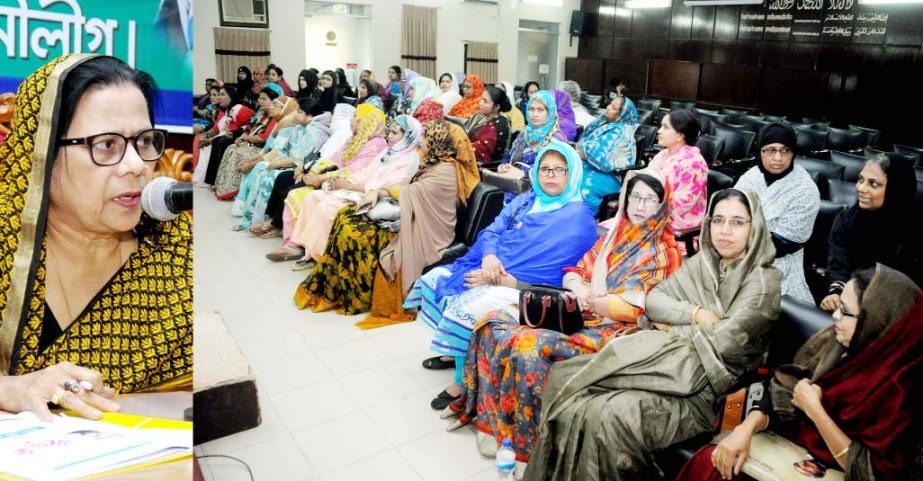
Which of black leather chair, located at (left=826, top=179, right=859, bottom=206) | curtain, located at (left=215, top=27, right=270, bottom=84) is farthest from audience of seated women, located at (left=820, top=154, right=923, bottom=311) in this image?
curtain, located at (left=215, top=27, right=270, bottom=84)

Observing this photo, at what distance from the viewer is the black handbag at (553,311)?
7.37 feet

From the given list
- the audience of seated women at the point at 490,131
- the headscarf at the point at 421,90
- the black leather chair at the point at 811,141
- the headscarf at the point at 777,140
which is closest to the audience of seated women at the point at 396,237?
the audience of seated women at the point at 490,131

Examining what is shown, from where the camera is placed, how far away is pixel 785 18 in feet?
28.6

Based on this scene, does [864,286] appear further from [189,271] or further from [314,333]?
[314,333]

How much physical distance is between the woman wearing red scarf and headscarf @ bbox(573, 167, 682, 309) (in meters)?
0.61

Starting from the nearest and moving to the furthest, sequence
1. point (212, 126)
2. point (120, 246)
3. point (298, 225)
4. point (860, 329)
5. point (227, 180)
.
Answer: point (120, 246), point (860, 329), point (298, 225), point (227, 180), point (212, 126)

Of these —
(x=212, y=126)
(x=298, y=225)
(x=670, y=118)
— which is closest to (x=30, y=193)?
(x=670, y=118)

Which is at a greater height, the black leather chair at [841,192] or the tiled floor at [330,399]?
the black leather chair at [841,192]

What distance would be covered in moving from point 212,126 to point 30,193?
23.8ft

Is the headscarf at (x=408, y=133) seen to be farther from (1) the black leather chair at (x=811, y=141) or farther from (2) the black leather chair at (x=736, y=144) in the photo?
(1) the black leather chair at (x=811, y=141)

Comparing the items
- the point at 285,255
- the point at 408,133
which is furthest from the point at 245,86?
the point at 408,133

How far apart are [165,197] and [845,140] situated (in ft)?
20.2

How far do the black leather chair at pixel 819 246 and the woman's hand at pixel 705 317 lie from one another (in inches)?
48.4

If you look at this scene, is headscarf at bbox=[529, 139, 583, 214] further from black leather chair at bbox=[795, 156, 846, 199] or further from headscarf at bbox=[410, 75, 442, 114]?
headscarf at bbox=[410, 75, 442, 114]
